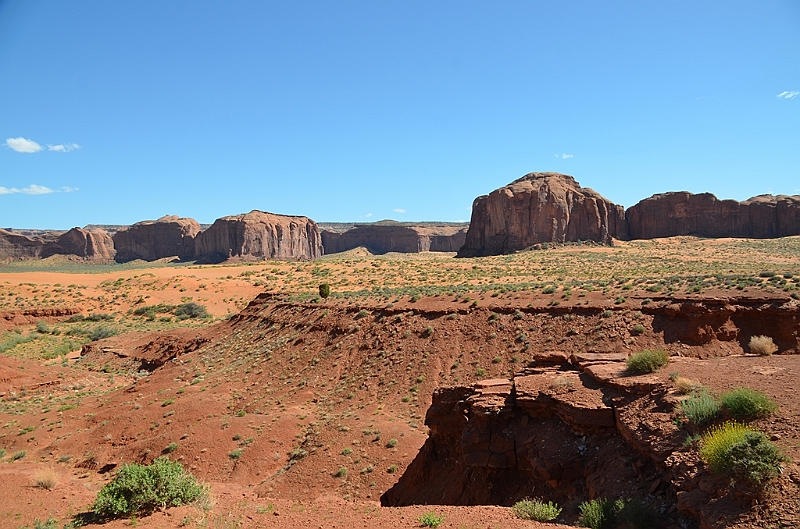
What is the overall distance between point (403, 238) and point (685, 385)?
140 meters

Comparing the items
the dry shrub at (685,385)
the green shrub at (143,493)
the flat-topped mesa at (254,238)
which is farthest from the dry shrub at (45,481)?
the flat-topped mesa at (254,238)

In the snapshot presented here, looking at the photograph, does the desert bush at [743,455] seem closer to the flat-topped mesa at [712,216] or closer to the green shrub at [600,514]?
the green shrub at [600,514]

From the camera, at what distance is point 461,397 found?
37.7 ft

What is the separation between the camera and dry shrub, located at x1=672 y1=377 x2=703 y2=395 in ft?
27.2

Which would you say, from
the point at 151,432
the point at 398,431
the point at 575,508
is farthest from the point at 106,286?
the point at 575,508

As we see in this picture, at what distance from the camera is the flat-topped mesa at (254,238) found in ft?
384

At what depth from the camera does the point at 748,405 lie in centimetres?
700

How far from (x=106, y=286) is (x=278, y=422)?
4530 cm

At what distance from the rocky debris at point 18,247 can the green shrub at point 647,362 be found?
504ft

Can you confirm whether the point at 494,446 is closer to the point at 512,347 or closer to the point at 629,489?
the point at 629,489

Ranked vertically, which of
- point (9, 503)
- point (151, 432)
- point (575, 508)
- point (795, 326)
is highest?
point (795, 326)

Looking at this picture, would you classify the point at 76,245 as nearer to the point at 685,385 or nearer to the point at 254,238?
the point at 254,238

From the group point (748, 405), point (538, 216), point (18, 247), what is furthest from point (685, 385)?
point (18, 247)

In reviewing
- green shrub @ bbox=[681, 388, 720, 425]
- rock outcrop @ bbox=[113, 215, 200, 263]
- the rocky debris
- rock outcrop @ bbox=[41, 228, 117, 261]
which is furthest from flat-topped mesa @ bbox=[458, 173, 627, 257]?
the rocky debris
